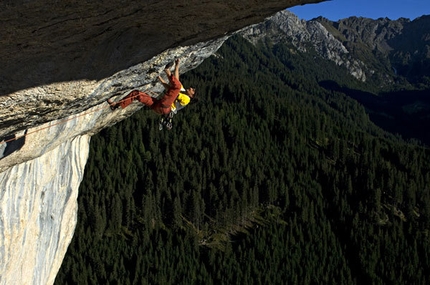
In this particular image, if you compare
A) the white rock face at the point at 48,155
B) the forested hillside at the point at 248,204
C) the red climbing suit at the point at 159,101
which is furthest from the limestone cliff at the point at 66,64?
the forested hillside at the point at 248,204

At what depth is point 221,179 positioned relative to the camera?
324 ft

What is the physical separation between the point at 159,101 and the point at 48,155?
4246 mm

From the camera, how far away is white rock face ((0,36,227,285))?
9172 millimetres

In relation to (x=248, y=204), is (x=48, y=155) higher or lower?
higher

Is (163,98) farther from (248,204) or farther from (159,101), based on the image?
(248,204)

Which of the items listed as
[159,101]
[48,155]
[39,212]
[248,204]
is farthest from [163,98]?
[248,204]

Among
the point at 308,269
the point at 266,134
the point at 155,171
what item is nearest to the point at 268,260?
the point at 308,269

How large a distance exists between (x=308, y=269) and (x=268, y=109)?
2850 inches

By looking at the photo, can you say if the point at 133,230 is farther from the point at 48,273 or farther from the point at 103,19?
the point at 103,19

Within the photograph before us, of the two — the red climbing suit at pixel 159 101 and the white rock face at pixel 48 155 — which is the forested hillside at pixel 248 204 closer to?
the white rock face at pixel 48 155

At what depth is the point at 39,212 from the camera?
45.6 ft

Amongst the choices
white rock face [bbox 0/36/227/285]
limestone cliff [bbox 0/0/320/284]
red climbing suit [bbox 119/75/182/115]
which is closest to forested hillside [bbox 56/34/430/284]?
white rock face [bbox 0/36/227/285]

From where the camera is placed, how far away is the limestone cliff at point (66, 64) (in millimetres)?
7043

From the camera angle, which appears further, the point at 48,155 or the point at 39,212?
the point at 39,212
